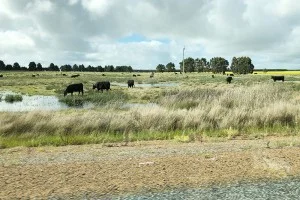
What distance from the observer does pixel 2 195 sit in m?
6.98

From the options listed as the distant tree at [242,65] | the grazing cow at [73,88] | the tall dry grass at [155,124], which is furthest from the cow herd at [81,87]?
the distant tree at [242,65]

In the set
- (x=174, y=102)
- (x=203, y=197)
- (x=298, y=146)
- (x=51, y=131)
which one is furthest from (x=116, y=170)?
(x=174, y=102)

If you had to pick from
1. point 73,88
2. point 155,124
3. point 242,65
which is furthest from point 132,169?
point 242,65

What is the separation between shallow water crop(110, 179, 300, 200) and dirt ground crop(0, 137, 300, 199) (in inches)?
13.0

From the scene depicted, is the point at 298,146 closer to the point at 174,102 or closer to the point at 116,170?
the point at 116,170

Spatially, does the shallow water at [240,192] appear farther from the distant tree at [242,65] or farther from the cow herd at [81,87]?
the distant tree at [242,65]

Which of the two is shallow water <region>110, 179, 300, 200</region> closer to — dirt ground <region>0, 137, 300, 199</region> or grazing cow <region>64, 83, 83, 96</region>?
dirt ground <region>0, 137, 300, 199</region>

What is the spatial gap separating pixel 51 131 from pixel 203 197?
35.9 ft

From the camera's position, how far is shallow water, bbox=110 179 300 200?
679 centimetres

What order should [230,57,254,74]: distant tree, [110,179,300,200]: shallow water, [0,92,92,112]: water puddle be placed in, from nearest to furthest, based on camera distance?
[110,179,300,200]: shallow water
[0,92,92,112]: water puddle
[230,57,254,74]: distant tree

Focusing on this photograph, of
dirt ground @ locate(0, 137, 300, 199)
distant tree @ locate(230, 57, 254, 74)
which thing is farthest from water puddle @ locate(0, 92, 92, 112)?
distant tree @ locate(230, 57, 254, 74)

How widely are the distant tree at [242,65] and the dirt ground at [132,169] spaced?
170877 millimetres

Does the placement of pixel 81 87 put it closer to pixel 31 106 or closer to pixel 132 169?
pixel 31 106

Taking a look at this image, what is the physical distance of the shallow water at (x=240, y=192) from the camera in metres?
6.79
